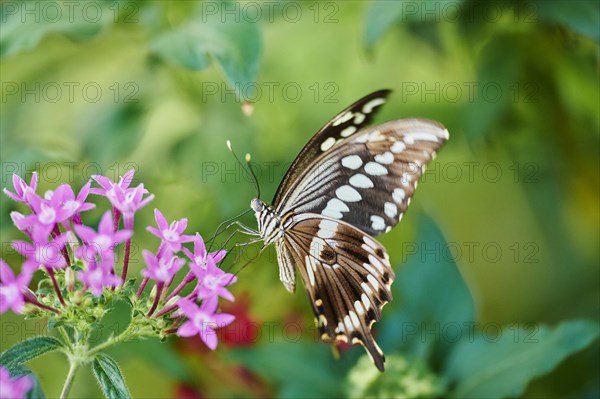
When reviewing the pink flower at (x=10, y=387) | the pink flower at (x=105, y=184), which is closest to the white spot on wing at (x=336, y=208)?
the pink flower at (x=105, y=184)

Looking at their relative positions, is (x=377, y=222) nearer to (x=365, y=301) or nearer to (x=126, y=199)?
(x=365, y=301)

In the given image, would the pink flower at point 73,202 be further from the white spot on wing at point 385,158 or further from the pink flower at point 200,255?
the white spot on wing at point 385,158

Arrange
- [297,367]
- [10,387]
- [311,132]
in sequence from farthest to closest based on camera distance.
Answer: [311,132] < [297,367] < [10,387]

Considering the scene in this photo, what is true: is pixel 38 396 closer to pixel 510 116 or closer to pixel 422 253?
pixel 422 253

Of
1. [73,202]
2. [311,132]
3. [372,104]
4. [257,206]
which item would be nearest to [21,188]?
[73,202]

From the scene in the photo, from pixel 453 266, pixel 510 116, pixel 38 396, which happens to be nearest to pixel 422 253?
pixel 453 266

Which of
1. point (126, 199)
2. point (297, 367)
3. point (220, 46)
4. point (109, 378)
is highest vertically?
point (220, 46)

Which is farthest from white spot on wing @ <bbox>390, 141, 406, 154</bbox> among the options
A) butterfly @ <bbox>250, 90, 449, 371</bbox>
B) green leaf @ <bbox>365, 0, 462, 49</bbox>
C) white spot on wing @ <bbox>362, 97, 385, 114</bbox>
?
green leaf @ <bbox>365, 0, 462, 49</bbox>
